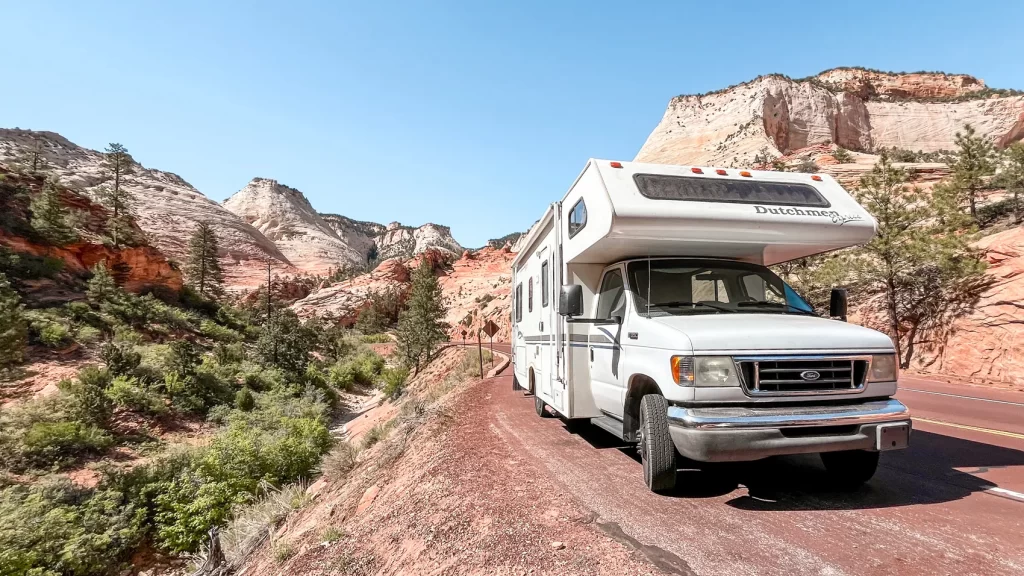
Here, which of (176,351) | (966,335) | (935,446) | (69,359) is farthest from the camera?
(176,351)

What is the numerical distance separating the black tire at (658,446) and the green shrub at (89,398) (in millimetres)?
21840

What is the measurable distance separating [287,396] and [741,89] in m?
71.3

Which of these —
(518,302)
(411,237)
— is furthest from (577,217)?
(411,237)

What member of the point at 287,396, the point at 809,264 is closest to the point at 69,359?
the point at 287,396

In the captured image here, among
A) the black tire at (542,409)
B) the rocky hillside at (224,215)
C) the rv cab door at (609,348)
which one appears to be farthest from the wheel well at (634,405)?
the rocky hillside at (224,215)

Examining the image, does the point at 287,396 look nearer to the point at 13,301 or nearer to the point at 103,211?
the point at 13,301

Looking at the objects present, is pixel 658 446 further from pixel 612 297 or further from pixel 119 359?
pixel 119 359

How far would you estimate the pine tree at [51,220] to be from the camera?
100 feet

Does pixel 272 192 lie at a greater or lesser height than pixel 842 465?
greater

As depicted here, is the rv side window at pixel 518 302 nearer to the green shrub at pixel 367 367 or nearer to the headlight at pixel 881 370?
the headlight at pixel 881 370

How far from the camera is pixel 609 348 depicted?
5566 millimetres

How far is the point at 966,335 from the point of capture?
48.9 feet

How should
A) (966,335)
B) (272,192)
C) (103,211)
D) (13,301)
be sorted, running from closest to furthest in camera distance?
(966,335)
(13,301)
(103,211)
(272,192)

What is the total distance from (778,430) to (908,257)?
17.5m
